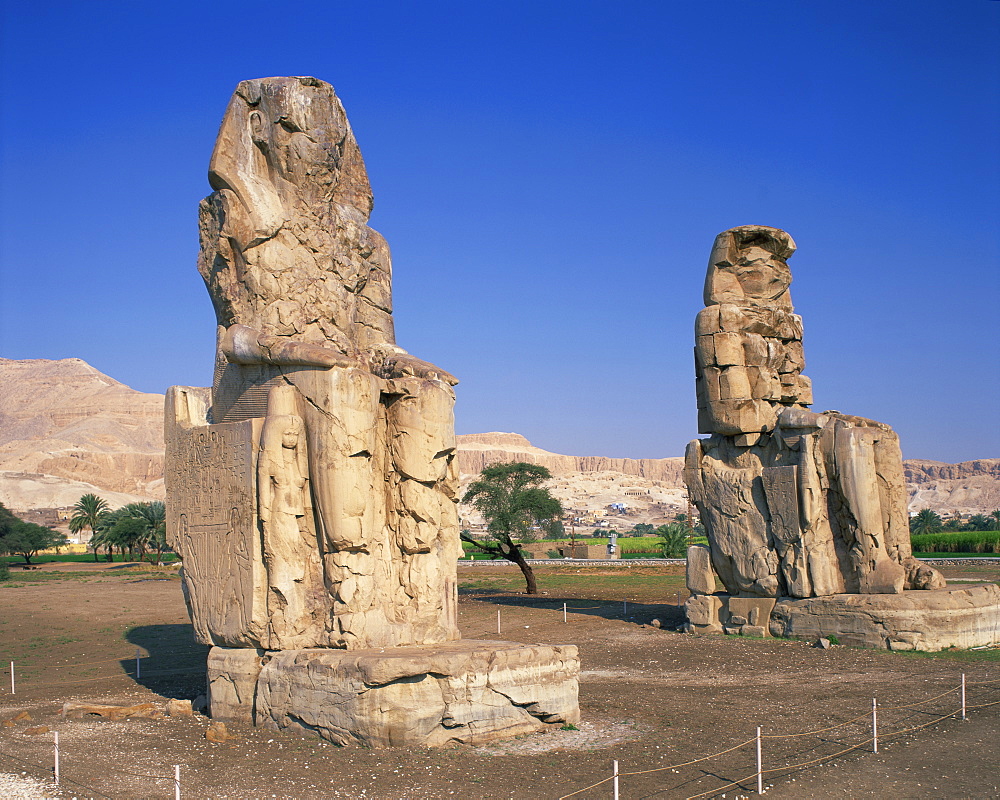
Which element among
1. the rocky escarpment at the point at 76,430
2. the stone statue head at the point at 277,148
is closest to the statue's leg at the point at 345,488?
the stone statue head at the point at 277,148

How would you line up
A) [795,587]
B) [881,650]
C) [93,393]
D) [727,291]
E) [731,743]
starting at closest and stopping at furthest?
[731,743]
[881,650]
[795,587]
[727,291]
[93,393]

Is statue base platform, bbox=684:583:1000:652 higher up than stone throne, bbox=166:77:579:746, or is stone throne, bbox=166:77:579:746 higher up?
stone throne, bbox=166:77:579:746

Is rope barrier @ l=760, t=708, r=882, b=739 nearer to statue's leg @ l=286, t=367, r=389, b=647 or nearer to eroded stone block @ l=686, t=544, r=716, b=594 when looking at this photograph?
statue's leg @ l=286, t=367, r=389, b=647

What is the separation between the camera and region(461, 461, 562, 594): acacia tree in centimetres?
2833

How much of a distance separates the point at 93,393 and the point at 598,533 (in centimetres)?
9631

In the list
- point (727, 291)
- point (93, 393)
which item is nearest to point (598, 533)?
point (727, 291)

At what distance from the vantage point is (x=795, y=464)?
46.5ft

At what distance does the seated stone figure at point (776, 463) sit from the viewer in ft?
44.7

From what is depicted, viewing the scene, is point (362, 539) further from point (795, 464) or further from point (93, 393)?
point (93, 393)

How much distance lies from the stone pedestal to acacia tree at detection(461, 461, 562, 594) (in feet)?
46.6

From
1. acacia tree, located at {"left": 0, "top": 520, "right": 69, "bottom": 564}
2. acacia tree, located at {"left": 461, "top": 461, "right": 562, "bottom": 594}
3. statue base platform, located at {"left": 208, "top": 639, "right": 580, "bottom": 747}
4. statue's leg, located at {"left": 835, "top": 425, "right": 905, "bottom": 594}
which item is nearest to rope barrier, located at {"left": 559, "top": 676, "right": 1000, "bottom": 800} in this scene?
statue base platform, located at {"left": 208, "top": 639, "right": 580, "bottom": 747}

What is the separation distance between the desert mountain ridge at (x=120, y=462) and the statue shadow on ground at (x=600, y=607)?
223ft

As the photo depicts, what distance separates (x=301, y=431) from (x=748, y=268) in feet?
31.0

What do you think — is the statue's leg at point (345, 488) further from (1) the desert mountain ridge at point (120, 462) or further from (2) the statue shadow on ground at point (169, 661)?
(1) the desert mountain ridge at point (120, 462)
